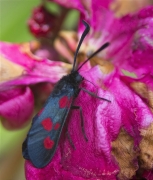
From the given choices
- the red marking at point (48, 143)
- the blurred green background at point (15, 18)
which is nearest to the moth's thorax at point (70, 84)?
the red marking at point (48, 143)

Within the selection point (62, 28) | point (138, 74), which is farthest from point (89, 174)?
point (62, 28)

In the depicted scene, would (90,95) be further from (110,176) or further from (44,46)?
(44,46)

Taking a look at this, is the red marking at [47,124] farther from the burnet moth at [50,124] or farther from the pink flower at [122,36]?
the pink flower at [122,36]

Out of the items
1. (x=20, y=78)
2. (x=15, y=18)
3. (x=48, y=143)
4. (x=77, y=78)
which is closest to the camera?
(x=48, y=143)

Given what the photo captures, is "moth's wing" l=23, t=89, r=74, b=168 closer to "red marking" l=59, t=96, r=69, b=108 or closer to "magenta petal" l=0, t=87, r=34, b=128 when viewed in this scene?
"red marking" l=59, t=96, r=69, b=108

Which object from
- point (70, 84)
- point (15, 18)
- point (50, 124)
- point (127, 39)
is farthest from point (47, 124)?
point (15, 18)

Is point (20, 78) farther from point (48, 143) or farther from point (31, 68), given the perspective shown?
point (48, 143)

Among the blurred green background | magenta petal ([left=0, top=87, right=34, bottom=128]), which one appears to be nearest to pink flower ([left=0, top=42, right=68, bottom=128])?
magenta petal ([left=0, top=87, right=34, bottom=128])
